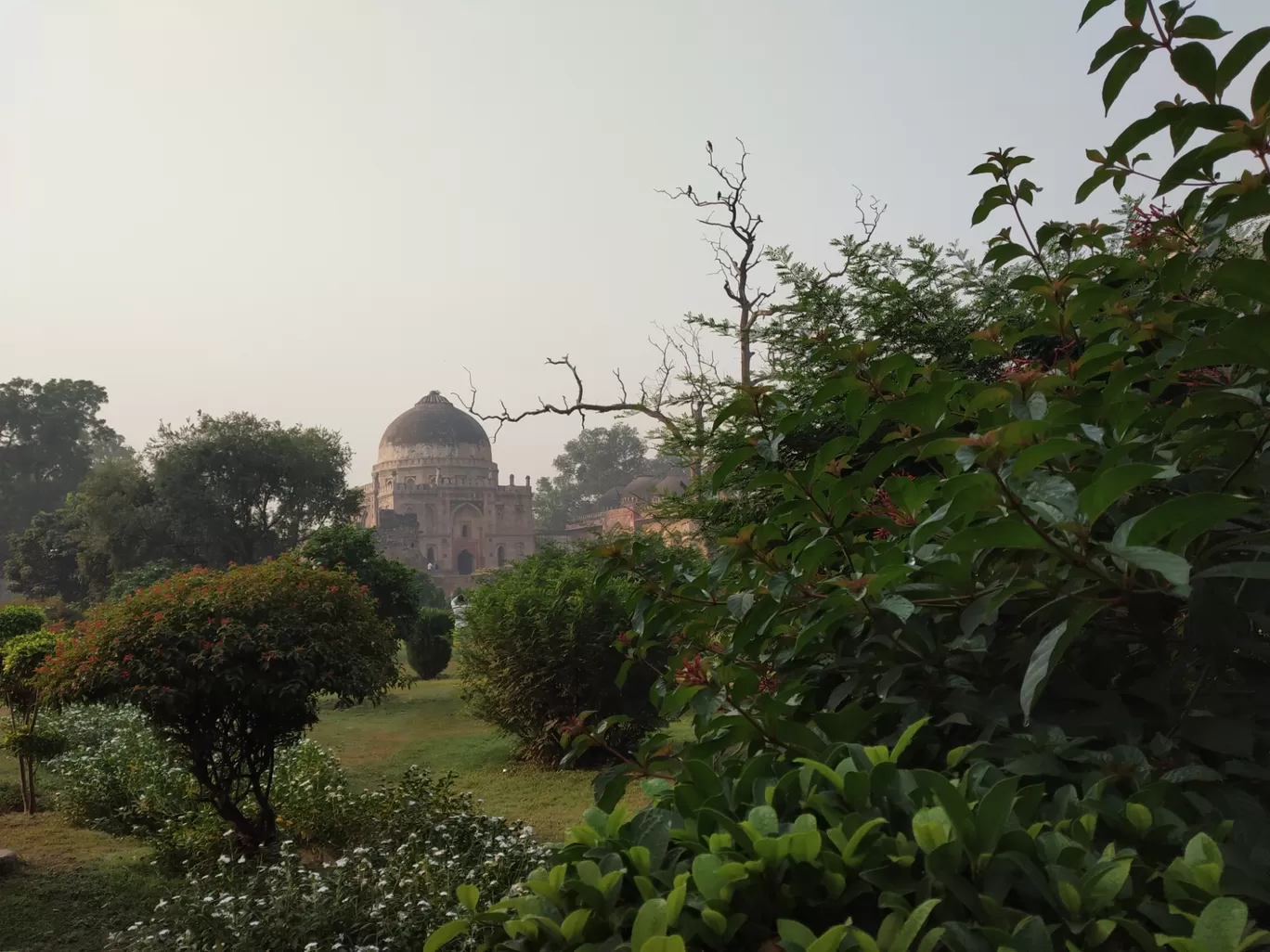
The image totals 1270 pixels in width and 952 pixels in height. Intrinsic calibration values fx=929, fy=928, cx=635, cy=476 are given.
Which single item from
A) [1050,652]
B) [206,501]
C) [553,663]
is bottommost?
[553,663]

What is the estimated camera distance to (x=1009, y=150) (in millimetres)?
1641

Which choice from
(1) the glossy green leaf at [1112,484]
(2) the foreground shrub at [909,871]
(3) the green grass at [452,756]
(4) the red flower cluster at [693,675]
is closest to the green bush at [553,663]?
(3) the green grass at [452,756]

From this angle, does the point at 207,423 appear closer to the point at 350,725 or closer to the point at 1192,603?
the point at 350,725

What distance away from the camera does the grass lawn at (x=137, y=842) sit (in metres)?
4.73

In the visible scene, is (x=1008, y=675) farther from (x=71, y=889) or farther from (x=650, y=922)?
(x=71, y=889)

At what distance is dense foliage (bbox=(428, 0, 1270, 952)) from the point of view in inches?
34.6

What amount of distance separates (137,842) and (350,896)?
3287 millimetres

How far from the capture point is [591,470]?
65125mm

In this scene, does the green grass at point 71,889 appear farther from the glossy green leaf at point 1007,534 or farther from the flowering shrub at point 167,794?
the glossy green leaf at point 1007,534

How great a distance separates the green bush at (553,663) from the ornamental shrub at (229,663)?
275 centimetres

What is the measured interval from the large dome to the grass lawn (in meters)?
39.6

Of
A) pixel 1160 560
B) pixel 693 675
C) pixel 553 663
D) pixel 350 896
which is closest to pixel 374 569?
pixel 553 663

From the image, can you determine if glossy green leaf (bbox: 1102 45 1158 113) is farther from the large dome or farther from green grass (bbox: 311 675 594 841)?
the large dome

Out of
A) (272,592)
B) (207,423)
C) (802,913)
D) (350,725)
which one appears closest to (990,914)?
(802,913)
